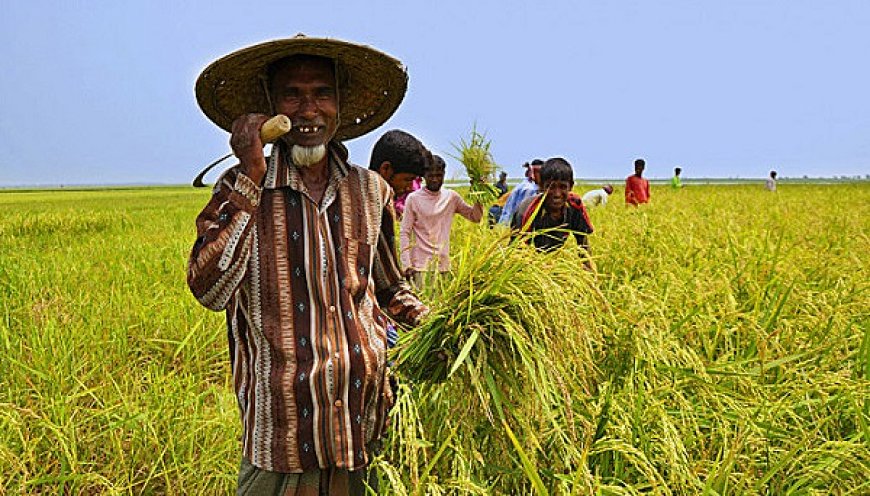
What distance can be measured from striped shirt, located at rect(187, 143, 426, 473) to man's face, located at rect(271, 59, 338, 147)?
83 millimetres

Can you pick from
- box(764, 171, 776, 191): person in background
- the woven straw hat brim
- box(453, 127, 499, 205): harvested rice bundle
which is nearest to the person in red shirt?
box(453, 127, 499, 205): harvested rice bundle

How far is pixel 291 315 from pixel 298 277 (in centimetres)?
8

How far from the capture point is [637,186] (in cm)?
830

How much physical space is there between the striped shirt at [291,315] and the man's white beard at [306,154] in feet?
0.12

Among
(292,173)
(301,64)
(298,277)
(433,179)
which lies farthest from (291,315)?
(433,179)

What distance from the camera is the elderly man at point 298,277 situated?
123 cm

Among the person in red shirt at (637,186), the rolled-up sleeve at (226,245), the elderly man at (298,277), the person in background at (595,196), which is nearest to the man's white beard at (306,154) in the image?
the elderly man at (298,277)

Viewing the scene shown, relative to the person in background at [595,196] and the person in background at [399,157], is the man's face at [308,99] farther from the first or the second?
the person in background at [595,196]

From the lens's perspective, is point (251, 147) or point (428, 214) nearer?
point (251, 147)

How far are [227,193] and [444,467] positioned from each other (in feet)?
2.47

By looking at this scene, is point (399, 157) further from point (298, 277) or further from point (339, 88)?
point (298, 277)

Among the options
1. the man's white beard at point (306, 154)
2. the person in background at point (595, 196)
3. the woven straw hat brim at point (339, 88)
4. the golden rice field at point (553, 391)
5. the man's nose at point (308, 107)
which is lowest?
the golden rice field at point (553, 391)

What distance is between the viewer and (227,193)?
1.26 meters

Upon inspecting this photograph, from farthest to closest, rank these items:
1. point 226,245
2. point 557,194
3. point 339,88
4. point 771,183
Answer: point 771,183
point 557,194
point 339,88
point 226,245
